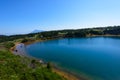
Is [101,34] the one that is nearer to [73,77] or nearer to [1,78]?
[73,77]

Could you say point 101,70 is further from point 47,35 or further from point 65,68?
point 47,35

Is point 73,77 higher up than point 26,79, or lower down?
lower down

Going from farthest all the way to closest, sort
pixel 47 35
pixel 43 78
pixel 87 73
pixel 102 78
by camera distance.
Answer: pixel 47 35
pixel 87 73
pixel 102 78
pixel 43 78

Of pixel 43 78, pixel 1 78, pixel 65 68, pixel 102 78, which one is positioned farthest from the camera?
pixel 65 68

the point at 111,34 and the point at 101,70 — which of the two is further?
the point at 111,34

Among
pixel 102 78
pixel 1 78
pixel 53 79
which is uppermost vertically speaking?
pixel 1 78

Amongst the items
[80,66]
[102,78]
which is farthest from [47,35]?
[102,78]

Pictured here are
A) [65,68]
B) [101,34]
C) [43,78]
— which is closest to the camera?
[43,78]

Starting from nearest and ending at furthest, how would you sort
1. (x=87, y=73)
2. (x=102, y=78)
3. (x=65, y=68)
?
1. (x=102, y=78)
2. (x=87, y=73)
3. (x=65, y=68)

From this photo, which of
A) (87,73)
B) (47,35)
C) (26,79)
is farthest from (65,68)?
(47,35)
